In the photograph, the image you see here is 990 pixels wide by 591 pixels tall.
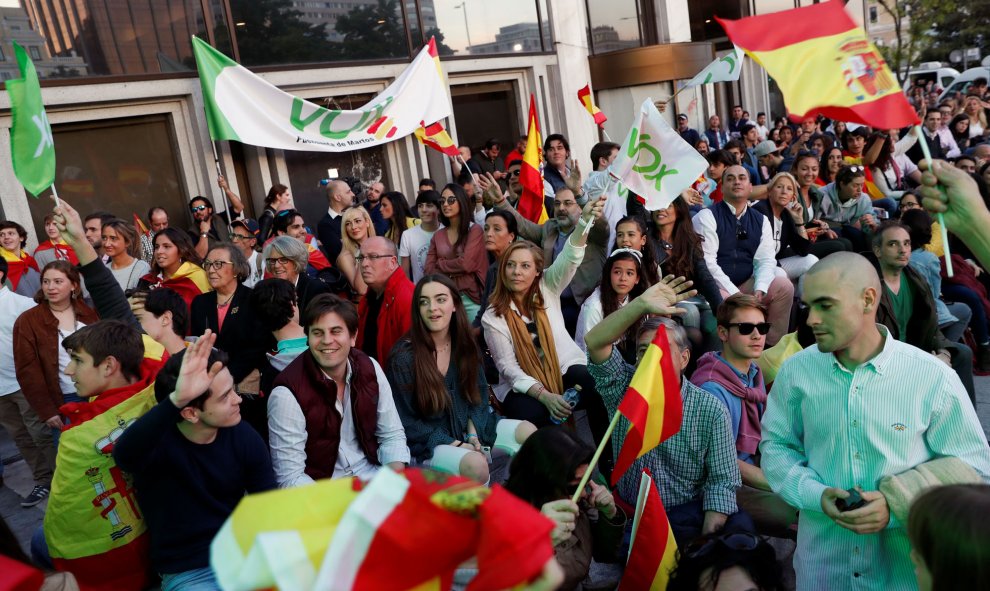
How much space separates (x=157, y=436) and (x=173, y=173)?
21.6 ft

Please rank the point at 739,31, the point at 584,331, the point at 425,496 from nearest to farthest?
the point at 425,496 → the point at 739,31 → the point at 584,331

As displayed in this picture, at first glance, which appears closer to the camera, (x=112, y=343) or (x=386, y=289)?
(x=112, y=343)

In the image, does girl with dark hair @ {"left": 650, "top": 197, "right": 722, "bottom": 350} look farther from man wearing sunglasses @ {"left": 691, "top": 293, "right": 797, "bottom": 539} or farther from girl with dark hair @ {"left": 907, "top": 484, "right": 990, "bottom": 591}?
girl with dark hair @ {"left": 907, "top": 484, "right": 990, "bottom": 591}

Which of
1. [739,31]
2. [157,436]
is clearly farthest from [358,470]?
[739,31]

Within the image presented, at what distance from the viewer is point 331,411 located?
352 centimetres

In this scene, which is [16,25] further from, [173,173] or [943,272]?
[943,272]

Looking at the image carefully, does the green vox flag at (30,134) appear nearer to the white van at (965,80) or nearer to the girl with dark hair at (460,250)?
the girl with dark hair at (460,250)

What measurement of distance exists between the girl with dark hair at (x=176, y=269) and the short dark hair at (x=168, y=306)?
94cm

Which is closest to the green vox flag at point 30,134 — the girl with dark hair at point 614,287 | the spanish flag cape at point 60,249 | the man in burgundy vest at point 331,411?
the man in burgundy vest at point 331,411

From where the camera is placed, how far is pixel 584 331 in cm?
489

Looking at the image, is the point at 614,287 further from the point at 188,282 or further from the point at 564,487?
the point at 188,282

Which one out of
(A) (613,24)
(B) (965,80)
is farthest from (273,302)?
(B) (965,80)

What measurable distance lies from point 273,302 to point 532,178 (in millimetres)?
3271

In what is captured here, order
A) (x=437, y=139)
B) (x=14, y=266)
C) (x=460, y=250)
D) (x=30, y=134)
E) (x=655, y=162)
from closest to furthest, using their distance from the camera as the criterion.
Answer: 1. (x=30, y=134)
2. (x=655, y=162)
3. (x=460, y=250)
4. (x=14, y=266)
5. (x=437, y=139)
